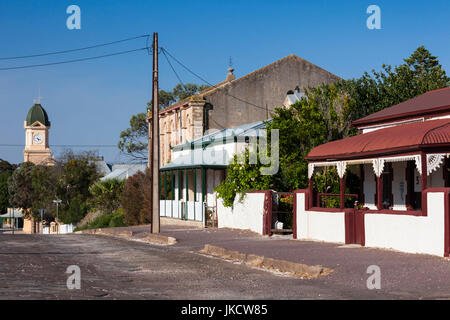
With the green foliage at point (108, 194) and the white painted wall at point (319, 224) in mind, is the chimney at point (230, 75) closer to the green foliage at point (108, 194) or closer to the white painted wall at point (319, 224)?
the green foliage at point (108, 194)

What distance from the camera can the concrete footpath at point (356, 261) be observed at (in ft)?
39.7

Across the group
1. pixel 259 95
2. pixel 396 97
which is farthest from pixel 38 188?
pixel 396 97

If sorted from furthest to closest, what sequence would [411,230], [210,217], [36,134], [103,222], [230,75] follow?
[36,134], [230,75], [103,222], [210,217], [411,230]

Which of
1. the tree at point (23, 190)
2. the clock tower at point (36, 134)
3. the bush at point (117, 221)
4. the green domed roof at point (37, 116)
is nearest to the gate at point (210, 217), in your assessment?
the bush at point (117, 221)

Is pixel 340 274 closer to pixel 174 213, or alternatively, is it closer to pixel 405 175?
pixel 405 175

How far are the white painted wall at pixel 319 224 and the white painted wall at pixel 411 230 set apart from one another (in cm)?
149

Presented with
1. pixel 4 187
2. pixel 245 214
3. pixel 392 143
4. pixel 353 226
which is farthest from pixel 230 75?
pixel 4 187

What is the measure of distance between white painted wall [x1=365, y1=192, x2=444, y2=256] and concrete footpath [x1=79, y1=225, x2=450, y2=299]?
0.36m

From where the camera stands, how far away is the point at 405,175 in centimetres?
2272

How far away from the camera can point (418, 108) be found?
899 inches

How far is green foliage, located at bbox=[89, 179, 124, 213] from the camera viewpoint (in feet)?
194

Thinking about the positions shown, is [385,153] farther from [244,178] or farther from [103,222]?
[103,222]

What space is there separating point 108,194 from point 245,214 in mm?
31970

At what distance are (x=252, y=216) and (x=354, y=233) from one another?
8.12 metres
